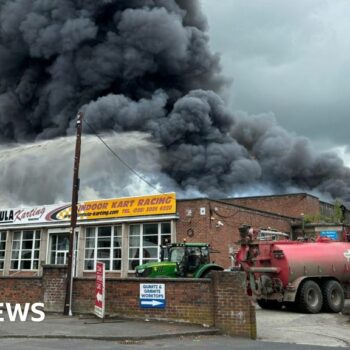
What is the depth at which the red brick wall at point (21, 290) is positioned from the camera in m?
14.9

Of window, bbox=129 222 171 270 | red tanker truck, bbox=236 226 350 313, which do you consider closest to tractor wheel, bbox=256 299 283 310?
red tanker truck, bbox=236 226 350 313

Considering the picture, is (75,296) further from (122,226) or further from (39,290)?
(122,226)

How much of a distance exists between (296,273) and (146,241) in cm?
993

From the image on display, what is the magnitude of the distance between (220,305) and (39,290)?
6.61m

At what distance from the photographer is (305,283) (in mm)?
16109

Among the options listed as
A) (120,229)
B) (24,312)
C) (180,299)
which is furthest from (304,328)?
(120,229)

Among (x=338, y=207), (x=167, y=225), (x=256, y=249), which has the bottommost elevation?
(x=256, y=249)

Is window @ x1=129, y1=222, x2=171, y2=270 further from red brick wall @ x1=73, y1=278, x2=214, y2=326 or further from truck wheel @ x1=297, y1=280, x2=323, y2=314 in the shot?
red brick wall @ x1=73, y1=278, x2=214, y2=326

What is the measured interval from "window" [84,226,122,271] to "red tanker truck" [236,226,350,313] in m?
9.24

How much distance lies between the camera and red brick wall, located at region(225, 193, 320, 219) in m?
36.9

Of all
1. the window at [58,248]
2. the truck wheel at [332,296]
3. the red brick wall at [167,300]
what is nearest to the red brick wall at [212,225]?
Result: the truck wheel at [332,296]

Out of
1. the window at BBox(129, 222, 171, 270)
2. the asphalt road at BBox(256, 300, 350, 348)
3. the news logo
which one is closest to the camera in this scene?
the asphalt road at BBox(256, 300, 350, 348)

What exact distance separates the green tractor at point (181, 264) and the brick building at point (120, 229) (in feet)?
17.2

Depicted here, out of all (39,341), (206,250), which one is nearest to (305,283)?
(206,250)
